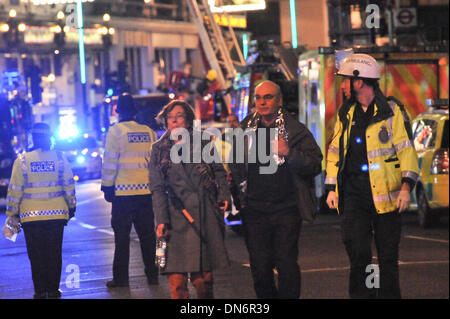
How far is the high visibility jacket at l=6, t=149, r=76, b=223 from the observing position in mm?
9508

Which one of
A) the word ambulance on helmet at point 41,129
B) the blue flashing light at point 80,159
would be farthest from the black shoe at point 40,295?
Result: the blue flashing light at point 80,159

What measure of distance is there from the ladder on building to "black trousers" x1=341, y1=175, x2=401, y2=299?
696 inches

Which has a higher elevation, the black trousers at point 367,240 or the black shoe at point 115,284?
the black trousers at point 367,240

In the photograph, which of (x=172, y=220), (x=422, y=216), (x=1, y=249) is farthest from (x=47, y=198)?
(x=422, y=216)

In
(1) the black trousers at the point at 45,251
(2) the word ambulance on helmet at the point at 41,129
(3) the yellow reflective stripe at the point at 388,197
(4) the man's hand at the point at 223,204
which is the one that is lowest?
(1) the black trousers at the point at 45,251

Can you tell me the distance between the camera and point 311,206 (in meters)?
7.92

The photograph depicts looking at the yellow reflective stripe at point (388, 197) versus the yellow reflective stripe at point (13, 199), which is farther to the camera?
the yellow reflective stripe at point (13, 199)

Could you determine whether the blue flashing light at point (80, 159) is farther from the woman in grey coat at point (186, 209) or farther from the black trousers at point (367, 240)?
the black trousers at point (367, 240)

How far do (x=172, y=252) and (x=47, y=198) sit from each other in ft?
7.21

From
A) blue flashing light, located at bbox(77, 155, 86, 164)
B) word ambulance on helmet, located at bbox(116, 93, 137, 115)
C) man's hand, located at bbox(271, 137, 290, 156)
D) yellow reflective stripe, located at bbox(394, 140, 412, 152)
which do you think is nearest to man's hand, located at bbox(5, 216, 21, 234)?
word ambulance on helmet, located at bbox(116, 93, 137, 115)

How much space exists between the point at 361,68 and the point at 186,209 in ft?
5.71

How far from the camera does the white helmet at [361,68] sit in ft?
23.6

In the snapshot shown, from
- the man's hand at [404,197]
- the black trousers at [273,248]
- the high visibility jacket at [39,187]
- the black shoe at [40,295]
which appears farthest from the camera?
the black shoe at [40,295]
